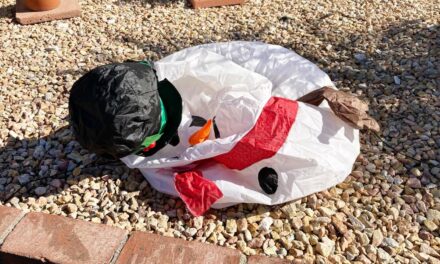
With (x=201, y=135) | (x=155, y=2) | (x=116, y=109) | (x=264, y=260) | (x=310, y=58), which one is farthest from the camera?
(x=155, y=2)

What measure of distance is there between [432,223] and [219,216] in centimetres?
92

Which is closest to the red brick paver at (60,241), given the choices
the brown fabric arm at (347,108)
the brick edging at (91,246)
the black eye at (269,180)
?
the brick edging at (91,246)

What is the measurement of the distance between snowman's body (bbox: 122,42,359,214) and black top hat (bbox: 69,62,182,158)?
0.22m

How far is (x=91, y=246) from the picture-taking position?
177 centimetres

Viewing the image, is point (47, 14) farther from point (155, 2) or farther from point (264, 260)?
point (264, 260)

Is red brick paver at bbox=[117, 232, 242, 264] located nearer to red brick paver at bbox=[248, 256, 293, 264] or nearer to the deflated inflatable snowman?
red brick paver at bbox=[248, 256, 293, 264]

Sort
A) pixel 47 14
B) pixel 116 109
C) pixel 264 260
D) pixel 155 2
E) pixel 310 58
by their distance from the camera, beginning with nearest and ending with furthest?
1. pixel 264 260
2. pixel 116 109
3. pixel 310 58
4. pixel 47 14
5. pixel 155 2

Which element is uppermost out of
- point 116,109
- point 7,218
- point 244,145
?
point 116,109

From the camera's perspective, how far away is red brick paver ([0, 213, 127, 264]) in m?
1.74

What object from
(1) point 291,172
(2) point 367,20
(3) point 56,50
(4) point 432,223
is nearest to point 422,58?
(2) point 367,20

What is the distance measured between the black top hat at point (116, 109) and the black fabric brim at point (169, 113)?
0.41ft

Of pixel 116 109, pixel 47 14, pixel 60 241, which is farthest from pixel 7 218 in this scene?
pixel 47 14

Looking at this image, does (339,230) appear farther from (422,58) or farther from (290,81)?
(422,58)

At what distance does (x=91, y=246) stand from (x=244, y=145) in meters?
0.74
